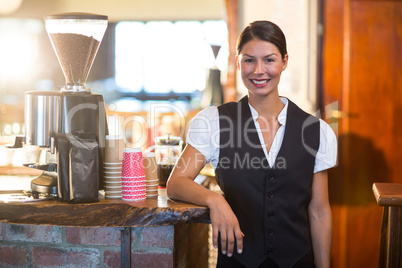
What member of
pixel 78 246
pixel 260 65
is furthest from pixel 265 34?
pixel 78 246

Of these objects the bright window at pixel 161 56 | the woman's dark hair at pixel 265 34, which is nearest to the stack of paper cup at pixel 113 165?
the woman's dark hair at pixel 265 34

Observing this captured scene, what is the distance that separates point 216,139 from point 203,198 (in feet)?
0.75

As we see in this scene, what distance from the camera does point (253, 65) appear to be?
1605mm

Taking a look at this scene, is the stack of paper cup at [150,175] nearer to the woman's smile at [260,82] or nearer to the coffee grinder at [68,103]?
the coffee grinder at [68,103]

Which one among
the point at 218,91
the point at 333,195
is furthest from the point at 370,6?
the point at 218,91

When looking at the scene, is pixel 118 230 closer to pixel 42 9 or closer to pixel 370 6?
pixel 370 6

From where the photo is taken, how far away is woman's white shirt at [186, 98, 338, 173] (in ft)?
5.38

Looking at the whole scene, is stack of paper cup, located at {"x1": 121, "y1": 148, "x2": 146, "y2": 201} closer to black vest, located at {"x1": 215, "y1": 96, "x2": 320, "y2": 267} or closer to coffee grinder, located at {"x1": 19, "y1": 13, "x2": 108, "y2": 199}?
coffee grinder, located at {"x1": 19, "y1": 13, "x2": 108, "y2": 199}

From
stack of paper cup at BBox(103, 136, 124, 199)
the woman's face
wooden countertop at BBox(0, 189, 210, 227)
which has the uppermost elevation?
the woman's face

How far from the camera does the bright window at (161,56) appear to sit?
30.9 ft

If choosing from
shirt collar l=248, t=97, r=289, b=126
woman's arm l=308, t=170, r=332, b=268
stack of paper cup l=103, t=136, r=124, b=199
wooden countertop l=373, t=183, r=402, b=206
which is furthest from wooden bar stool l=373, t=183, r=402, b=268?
stack of paper cup l=103, t=136, r=124, b=199

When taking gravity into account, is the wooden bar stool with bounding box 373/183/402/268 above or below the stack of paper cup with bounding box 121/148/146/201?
below

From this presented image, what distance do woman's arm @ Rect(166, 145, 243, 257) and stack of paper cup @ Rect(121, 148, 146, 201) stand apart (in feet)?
0.32

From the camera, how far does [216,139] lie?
166 centimetres
